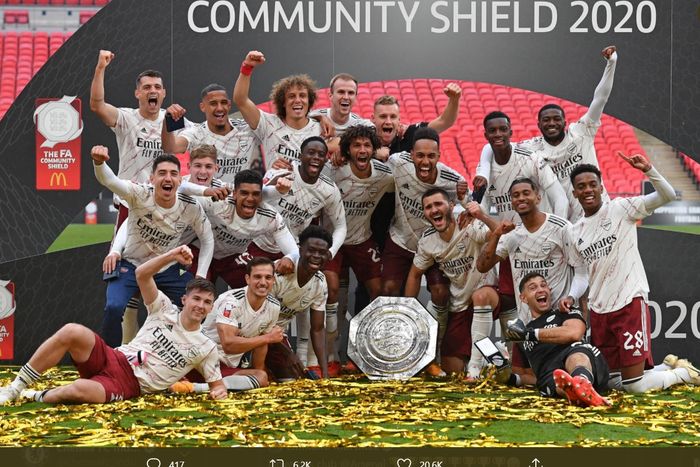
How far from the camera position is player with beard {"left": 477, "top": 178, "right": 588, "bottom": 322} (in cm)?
773

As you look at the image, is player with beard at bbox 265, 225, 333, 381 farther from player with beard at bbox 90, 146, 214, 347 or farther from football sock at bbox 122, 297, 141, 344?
football sock at bbox 122, 297, 141, 344

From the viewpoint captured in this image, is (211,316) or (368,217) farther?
(368,217)

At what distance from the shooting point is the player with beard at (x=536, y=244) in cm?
773

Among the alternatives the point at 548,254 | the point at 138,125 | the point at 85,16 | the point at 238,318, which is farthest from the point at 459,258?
the point at 85,16

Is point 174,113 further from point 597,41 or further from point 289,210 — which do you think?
point 597,41

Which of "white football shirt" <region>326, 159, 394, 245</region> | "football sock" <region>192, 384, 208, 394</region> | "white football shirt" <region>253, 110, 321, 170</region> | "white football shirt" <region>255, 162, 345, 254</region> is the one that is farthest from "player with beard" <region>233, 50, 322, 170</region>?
"football sock" <region>192, 384, 208, 394</region>

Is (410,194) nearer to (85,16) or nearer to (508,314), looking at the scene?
(508,314)

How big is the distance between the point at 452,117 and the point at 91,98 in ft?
9.78

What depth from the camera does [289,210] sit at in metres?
8.23

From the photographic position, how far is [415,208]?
8.41 m

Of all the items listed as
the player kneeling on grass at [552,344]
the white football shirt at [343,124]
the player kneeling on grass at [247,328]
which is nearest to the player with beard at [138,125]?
the white football shirt at [343,124]

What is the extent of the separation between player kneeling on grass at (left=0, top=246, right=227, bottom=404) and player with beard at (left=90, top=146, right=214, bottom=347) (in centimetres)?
82

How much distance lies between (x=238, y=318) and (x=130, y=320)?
4.17 ft
